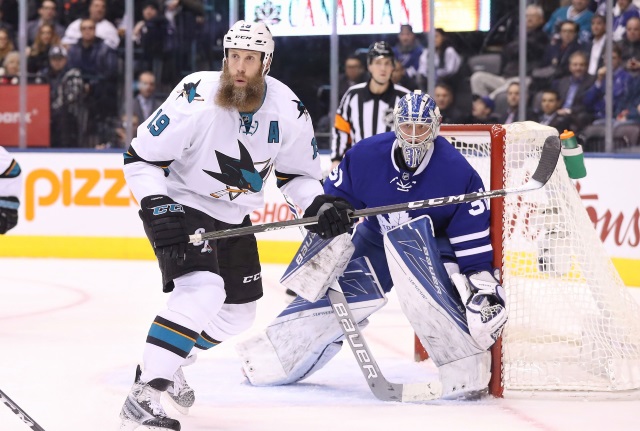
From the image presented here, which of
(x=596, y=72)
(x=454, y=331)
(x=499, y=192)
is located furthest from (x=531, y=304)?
(x=596, y=72)

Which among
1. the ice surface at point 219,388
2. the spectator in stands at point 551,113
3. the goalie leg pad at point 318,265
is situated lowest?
the ice surface at point 219,388

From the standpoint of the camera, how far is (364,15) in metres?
6.98

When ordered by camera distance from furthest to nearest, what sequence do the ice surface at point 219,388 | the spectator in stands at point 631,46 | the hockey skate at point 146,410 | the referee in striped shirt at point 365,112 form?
the spectator in stands at point 631,46, the referee in striped shirt at point 365,112, the ice surface at point 219,388, the hockey skate at point 146,410

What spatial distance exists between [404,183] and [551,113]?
3.33m

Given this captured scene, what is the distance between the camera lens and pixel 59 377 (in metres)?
3.76

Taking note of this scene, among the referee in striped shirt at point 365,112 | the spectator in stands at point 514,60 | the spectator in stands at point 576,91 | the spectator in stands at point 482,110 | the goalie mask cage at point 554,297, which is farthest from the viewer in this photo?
the spectator in stands at point 482,110

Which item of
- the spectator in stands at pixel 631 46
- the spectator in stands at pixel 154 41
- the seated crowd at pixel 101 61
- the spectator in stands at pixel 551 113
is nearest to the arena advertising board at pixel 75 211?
the seated crowd at pixel 101 61

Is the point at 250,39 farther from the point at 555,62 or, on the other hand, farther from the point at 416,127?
the point at 555,62

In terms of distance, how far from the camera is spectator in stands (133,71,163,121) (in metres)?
7.34

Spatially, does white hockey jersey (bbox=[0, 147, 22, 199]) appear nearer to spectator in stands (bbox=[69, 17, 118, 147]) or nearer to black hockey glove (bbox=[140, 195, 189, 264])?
black hockey glove (bbox=[140, 195, 189, 264])

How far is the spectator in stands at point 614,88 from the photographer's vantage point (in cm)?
649

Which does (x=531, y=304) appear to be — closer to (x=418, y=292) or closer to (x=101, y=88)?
(x=418, y=292)

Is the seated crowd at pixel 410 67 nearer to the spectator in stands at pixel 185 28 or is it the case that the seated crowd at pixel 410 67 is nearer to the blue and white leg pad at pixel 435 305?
the spectator in stands at pixel 185 28

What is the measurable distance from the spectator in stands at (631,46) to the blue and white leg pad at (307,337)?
11.0ft
